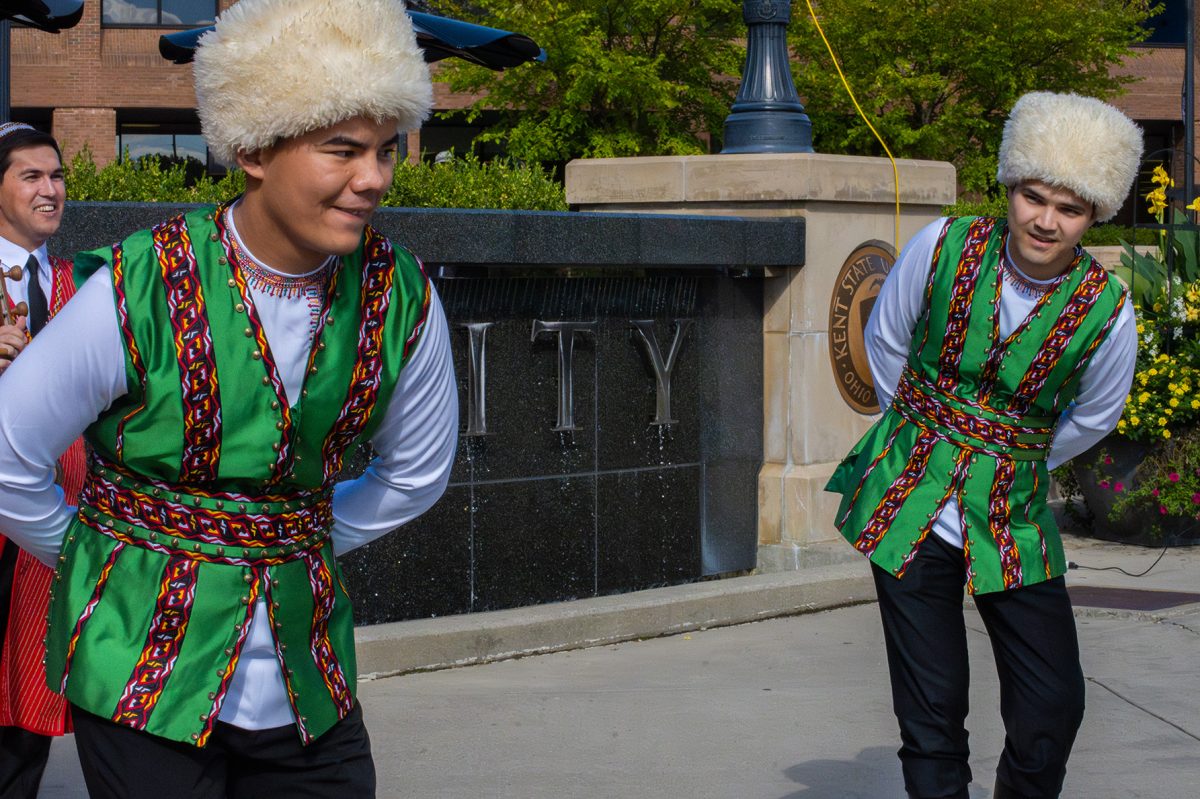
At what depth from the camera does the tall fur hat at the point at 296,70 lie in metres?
2.71

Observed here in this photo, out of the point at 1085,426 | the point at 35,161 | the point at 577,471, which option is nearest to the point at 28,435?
the point at 35,161

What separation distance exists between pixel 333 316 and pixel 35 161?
6.65 feet

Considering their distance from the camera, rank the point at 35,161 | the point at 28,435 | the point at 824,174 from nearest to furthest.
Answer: the point at 28,435 < the point at 35,161 < the point at 824,174

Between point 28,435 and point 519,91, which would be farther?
point 519,91

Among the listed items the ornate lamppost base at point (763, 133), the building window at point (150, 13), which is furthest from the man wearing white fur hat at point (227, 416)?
the building window at point (150, 13)

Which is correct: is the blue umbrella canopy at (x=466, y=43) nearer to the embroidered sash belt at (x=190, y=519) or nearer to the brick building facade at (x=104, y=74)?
the embroidered sash belt at (x=190, y=519)

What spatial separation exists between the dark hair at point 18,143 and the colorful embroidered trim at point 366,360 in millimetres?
1871

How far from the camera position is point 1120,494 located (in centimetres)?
1032

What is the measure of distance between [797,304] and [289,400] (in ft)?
21.4

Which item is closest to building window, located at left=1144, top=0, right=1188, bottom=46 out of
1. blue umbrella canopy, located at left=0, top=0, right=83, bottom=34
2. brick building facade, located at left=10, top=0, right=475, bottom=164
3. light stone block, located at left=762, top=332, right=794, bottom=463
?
brick building facade, located at left=10, top=0, right=475, bottom=164

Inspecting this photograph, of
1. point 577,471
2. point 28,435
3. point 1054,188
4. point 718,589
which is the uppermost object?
point 1054,188

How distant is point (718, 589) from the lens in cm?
812

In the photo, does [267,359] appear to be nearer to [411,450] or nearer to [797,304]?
[411,450]

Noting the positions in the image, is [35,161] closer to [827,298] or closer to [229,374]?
[229,374]
